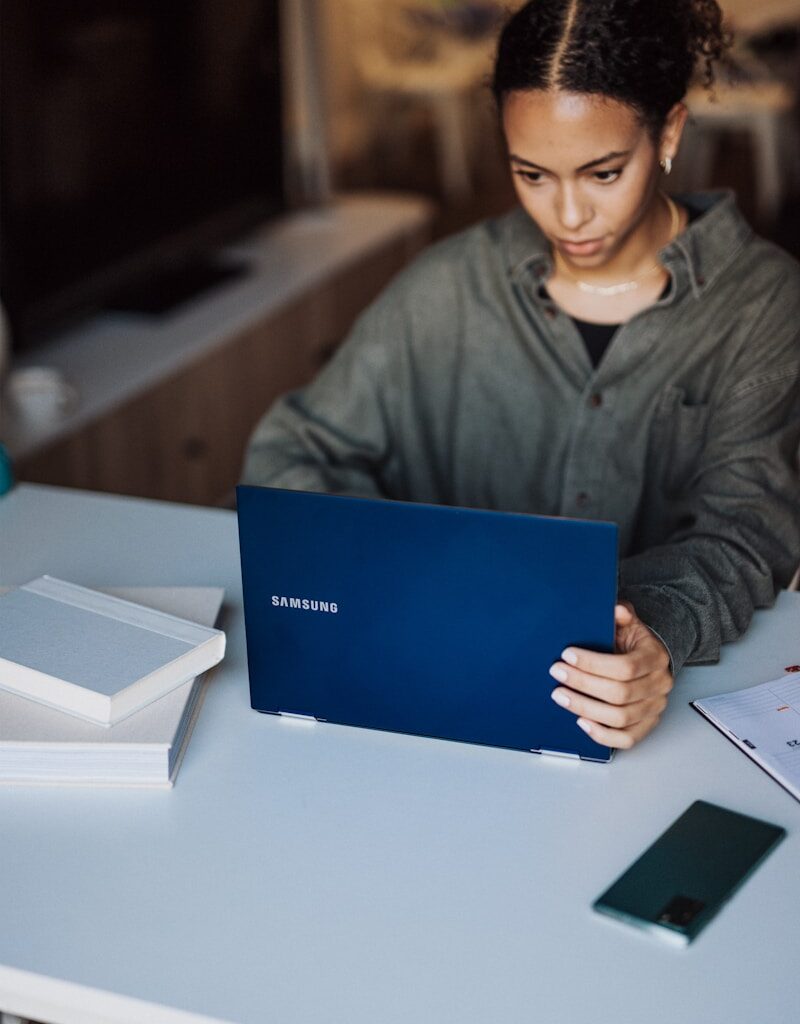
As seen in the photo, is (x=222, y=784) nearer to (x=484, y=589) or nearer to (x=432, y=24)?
(x=484, y=589)

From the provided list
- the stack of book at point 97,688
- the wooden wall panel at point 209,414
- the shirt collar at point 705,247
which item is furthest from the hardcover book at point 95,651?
the wooden wall panel at point 209,414

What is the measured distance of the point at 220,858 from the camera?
1.01m

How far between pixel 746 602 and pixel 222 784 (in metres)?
0.55

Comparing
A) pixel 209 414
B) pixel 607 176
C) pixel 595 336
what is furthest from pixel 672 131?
pixel 209 414

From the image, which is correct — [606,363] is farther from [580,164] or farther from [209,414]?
[209,414]

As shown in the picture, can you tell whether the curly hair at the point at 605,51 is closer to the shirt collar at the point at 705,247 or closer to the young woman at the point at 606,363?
the young woman at the point at 606,363

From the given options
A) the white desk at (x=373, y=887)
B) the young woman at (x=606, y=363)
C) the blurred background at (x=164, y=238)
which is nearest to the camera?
the white desk at (x=373, y=887)

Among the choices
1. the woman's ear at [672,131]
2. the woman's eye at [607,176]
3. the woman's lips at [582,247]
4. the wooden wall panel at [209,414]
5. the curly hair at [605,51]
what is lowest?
the wooden wall panel at [209,414]

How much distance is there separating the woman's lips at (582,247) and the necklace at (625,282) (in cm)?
14

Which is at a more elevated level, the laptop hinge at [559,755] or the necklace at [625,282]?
the necklace at [625,282]

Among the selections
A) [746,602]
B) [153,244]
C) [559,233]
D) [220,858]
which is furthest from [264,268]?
[220,858]

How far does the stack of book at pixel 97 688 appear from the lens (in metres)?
1.08

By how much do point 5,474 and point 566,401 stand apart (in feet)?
2.32

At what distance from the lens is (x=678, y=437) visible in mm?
1600
